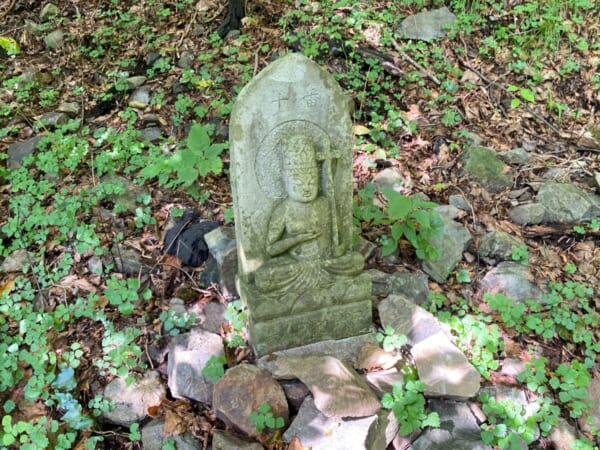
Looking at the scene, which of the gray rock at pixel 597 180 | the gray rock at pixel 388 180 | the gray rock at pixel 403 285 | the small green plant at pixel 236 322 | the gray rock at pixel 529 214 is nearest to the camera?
the small green plant at pixel 236 322

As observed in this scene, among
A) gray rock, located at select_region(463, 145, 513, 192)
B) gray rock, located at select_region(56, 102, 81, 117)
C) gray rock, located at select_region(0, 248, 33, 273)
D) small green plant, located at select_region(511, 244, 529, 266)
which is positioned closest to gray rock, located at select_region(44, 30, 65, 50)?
gray rock, located at select_region(56, 102, 81, 117)

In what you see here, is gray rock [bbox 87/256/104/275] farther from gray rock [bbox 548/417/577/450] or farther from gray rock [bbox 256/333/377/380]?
gray rock [bbox 548/417/577/450]

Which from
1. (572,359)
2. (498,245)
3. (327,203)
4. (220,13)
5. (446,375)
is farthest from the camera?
(220,13)

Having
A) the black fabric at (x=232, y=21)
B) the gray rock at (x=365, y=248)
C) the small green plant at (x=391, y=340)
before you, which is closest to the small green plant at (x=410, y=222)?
the gray rock at (x=365, y=248)

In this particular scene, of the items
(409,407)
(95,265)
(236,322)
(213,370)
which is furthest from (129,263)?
(409,407)

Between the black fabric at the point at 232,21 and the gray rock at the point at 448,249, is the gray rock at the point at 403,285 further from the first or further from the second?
the black fabric at the point at 232,21

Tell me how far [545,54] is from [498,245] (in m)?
3.44

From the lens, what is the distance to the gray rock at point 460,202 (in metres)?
4.70

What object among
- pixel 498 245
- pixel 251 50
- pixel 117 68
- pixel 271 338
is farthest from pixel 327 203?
pixel 117 68

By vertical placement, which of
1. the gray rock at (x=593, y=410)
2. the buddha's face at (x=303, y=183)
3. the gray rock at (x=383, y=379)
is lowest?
the gray rock at (x=593, y=410)

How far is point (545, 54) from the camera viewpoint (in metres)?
6.41

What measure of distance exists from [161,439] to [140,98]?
4.13 meters

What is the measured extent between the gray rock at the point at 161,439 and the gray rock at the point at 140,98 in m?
3.87

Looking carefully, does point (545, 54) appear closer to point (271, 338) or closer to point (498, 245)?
point (498, 245)
